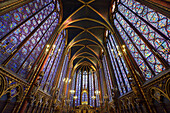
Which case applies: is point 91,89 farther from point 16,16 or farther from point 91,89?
point 16,16

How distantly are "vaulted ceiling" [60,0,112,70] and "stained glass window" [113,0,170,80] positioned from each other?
494 cm

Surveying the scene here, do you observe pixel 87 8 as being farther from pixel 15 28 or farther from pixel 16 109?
pixel 16 109

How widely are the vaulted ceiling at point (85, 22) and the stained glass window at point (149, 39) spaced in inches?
194

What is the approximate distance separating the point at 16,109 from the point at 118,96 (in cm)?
1025

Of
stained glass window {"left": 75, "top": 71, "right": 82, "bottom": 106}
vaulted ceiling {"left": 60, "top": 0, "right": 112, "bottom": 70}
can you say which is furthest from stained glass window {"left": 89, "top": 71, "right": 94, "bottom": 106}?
vaulted ceiling {"left": 60, "top": 0, "right": 112, "bottom": 70}

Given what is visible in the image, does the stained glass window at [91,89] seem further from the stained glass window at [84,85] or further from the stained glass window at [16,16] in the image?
the stained glass window at [16,16]

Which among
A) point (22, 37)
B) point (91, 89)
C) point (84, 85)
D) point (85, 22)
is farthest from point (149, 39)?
point (91, 89)

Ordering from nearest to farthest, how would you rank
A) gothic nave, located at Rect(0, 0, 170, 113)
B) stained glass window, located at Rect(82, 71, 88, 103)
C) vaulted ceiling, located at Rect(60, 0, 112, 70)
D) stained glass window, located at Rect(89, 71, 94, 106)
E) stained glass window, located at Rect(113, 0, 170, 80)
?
gothic nave, located at Rect(0, 0, 170, 113) → stained glass window, located at Rect(113, 0, 170, 80) → vaulted ceiling, located at Rect(60, 0, 112, 70) → stained glass window, located at Rect(89, 71, 94, 106) → stained glass window, located at Rect(82, 71, 88, 103)

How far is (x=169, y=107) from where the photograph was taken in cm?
446

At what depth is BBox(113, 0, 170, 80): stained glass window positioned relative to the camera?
4.97 m

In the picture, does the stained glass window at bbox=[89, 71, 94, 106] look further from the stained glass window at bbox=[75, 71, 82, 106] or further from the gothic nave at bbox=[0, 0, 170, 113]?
the gothic nave at bbox=[0, 0, 170, 113]

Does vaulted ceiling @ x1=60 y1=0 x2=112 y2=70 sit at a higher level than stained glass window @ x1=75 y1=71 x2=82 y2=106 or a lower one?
higher

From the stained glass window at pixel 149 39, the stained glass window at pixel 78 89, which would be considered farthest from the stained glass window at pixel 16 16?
the stained glass window at pixel 78 89

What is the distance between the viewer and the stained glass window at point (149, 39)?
497 cm
